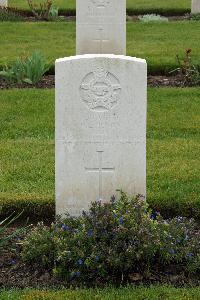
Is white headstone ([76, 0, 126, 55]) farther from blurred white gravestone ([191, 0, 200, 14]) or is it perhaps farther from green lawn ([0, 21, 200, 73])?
blurred white gravestone ([191, 0, 200, 14])

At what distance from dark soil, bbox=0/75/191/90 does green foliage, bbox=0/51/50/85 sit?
0.23 ft

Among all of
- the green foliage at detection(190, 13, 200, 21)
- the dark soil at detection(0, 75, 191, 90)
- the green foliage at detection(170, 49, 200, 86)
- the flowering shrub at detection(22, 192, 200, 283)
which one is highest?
the green foliage at detection(190, 13, 200, 21)

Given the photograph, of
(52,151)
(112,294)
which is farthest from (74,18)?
(112,294)

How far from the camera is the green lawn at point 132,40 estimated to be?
477 inches

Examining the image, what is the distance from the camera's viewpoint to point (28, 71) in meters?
10.5

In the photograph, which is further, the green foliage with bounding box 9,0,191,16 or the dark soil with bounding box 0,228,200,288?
the green foliage with bounding box 9,0,191,16

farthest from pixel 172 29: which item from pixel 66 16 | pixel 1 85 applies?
pixel 1 85

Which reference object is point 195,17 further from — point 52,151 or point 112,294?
point 112,294

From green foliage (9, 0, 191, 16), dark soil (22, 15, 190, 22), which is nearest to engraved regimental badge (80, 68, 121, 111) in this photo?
dark soil (22, 15, 190, 22)

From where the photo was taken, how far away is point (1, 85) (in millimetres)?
10625

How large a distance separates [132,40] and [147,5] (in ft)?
20.4

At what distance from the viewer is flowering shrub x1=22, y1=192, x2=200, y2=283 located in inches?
199

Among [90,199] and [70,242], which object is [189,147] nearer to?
[90,199]

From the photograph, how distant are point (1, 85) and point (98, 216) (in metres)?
5.63
